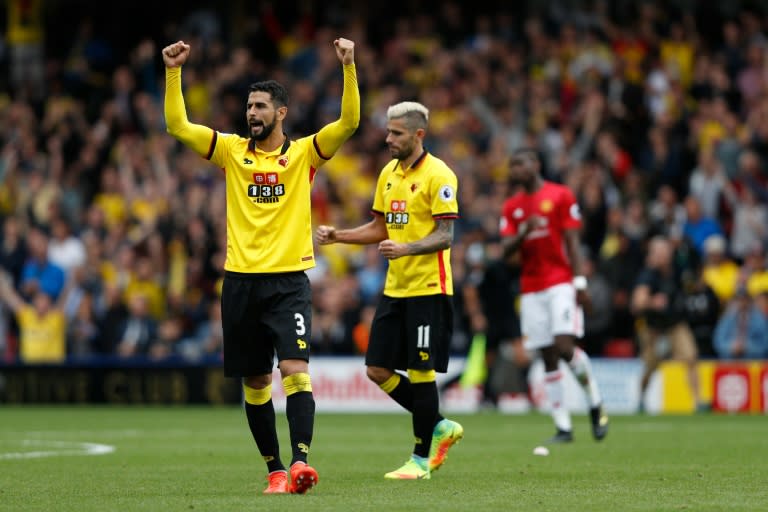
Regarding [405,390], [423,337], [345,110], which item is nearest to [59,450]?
[405,390]

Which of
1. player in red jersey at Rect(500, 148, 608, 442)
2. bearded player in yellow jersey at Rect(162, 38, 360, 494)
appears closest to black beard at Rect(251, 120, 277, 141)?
bearded player in yellow jersey at Rect(162, 38, 360, 494)

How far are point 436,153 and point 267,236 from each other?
15141mm

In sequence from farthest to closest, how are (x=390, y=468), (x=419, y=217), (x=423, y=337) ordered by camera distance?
(x=390, y=468) → (x=419, y=217) → (x=423, y=337)

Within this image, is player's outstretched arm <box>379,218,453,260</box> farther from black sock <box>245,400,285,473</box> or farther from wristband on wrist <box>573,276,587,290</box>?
wristband on wrist <box>573,276,587,290</box>

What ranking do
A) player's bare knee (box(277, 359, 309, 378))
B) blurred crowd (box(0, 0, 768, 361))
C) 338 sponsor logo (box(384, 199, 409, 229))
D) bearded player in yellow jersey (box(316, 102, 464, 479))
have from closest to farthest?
player's bare knee (box(277, 359, 309, 378)), bearded player in yellow jersey (box(316, 102, 464, 479)), 338 sponsor logo (box(384, 199, 409, 229)), blurred crowd (box(0, 0, 768, 361))

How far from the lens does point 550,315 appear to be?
1446 cm

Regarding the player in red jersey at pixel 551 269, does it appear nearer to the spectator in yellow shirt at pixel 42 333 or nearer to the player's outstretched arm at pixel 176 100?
the player's outstretched arm at pixel 176 100

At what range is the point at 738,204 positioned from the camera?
22.2 m

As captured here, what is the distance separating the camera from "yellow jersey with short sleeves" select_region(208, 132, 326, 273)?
32.4 feet

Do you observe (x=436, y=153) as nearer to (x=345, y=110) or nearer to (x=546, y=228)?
(x=546, y=228)

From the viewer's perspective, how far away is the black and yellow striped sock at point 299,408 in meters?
9.55

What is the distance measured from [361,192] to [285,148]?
1501 cm

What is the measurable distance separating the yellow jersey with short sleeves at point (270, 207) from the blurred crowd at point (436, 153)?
11.6m

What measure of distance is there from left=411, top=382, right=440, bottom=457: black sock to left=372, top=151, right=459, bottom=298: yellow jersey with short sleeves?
68 cm
